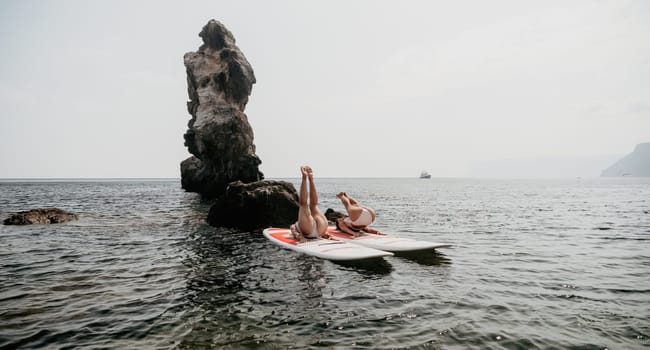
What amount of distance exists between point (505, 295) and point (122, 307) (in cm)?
909

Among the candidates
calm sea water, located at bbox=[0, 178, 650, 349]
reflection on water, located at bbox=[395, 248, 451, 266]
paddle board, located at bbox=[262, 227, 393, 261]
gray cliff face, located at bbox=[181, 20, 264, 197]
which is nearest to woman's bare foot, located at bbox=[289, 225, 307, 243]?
paddle board, located at bbox=[262, 227, 393, 261]

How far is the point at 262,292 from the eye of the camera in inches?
345

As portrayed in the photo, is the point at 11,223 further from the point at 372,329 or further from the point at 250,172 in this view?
the point at 250,172

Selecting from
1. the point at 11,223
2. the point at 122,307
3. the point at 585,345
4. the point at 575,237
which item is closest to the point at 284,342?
the point at 122,307

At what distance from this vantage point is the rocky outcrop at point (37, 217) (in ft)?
69.8

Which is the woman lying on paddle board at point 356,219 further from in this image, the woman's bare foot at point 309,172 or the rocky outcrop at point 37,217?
the rocky outcrop at point 37,217

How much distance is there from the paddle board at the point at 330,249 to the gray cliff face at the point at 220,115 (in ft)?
125

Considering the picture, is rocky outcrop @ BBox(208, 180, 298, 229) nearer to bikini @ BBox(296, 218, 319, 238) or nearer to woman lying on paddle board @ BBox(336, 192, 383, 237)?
woman lying on paddle board @ BBox(336, 192, 383, 237)

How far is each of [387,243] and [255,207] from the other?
996cm

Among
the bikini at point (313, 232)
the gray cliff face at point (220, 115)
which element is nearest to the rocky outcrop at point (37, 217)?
the bikini at point (313, 232)

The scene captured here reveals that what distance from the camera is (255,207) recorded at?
20.6m

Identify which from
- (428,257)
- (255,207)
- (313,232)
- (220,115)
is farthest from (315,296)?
(220,115)

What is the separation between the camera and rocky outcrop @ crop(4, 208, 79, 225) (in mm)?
21281

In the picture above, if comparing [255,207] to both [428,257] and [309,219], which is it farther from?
[428,257]
